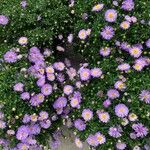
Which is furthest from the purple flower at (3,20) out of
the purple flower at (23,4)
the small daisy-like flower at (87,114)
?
the small daisy-like flower at (87,114)

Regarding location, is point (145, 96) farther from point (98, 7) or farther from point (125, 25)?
point (98, 7)

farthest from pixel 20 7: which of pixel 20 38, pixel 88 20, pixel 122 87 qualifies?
pixel 122 87

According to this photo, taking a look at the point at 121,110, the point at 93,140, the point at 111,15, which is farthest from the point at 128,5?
the point at 93,140

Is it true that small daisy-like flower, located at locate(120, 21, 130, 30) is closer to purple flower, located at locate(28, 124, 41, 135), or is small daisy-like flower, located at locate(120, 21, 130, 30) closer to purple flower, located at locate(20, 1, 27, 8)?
purple flower, located at locate(20, 1, 27, 8)

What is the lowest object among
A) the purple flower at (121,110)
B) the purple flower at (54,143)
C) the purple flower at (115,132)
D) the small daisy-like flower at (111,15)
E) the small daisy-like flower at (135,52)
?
the purple flower at (54,143)

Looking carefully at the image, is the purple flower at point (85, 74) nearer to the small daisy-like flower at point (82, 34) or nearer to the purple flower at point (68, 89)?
the purple flower at point (68, 89)

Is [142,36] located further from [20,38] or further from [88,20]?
[20,38]
